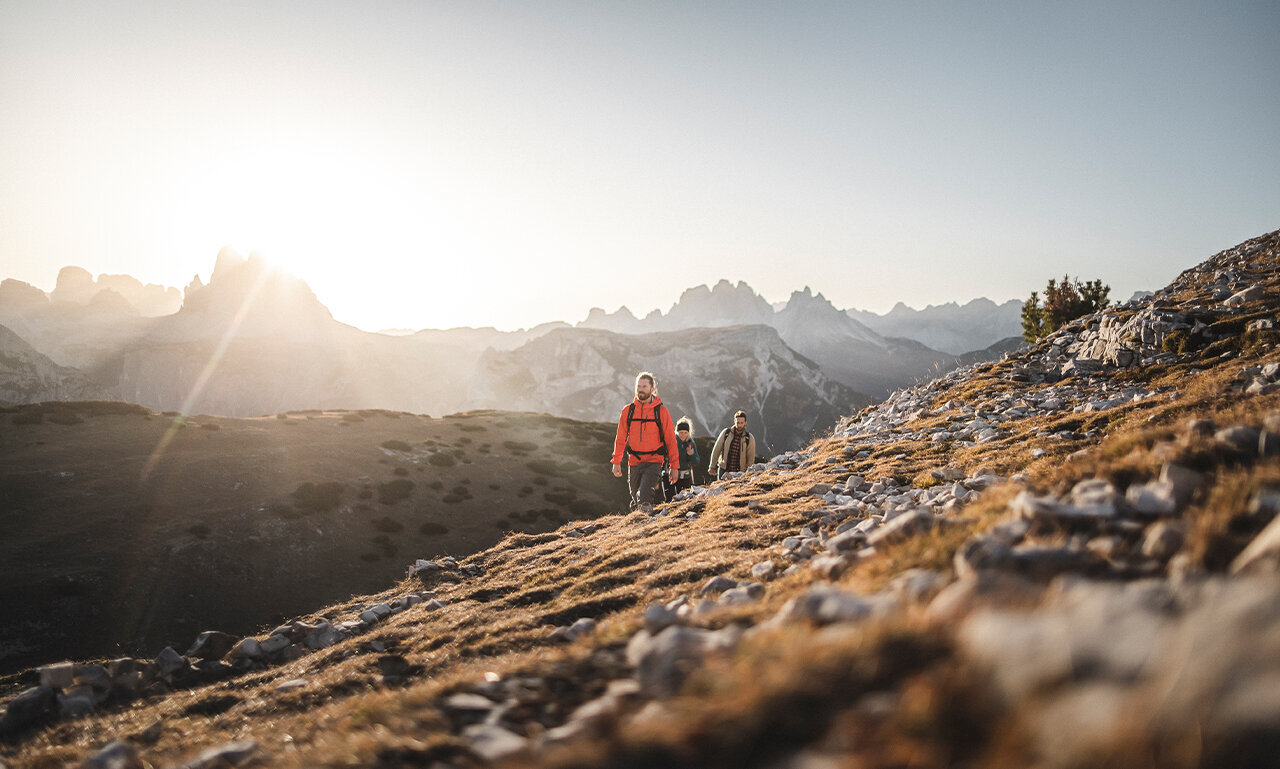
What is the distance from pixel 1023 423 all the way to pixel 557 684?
15.2m

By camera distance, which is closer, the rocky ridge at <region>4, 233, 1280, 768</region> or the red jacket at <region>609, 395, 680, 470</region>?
the rocky ridge at <region>4, 233, 1280, 768</region>

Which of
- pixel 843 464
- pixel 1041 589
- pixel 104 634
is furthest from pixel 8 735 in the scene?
pixel 843 464

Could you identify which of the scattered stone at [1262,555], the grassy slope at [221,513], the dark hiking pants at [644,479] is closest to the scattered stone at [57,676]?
the grassy slope at [221,513]

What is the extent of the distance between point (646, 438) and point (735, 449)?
6754 mm

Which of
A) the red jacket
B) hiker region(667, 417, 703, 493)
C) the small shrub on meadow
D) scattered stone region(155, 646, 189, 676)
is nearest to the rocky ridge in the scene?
scattered stone region(155, 646, 189, 676)

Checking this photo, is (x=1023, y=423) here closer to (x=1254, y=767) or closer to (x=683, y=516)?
(x=683, y=516)

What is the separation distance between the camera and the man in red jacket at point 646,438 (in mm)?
15711

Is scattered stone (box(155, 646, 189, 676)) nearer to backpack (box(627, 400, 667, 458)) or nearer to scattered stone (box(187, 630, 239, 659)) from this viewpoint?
scattered stone (box(187, 630, 239, 659))

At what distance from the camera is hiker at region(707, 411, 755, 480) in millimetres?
21125

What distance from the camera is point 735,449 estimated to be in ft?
70.2

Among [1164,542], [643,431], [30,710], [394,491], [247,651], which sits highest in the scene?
[1164,542]

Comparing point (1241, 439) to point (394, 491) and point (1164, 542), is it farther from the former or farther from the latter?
point (394, 491)

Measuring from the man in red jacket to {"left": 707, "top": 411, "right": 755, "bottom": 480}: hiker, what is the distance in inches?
202

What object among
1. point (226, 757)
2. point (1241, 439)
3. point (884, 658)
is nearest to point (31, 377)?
point (226, 757)
